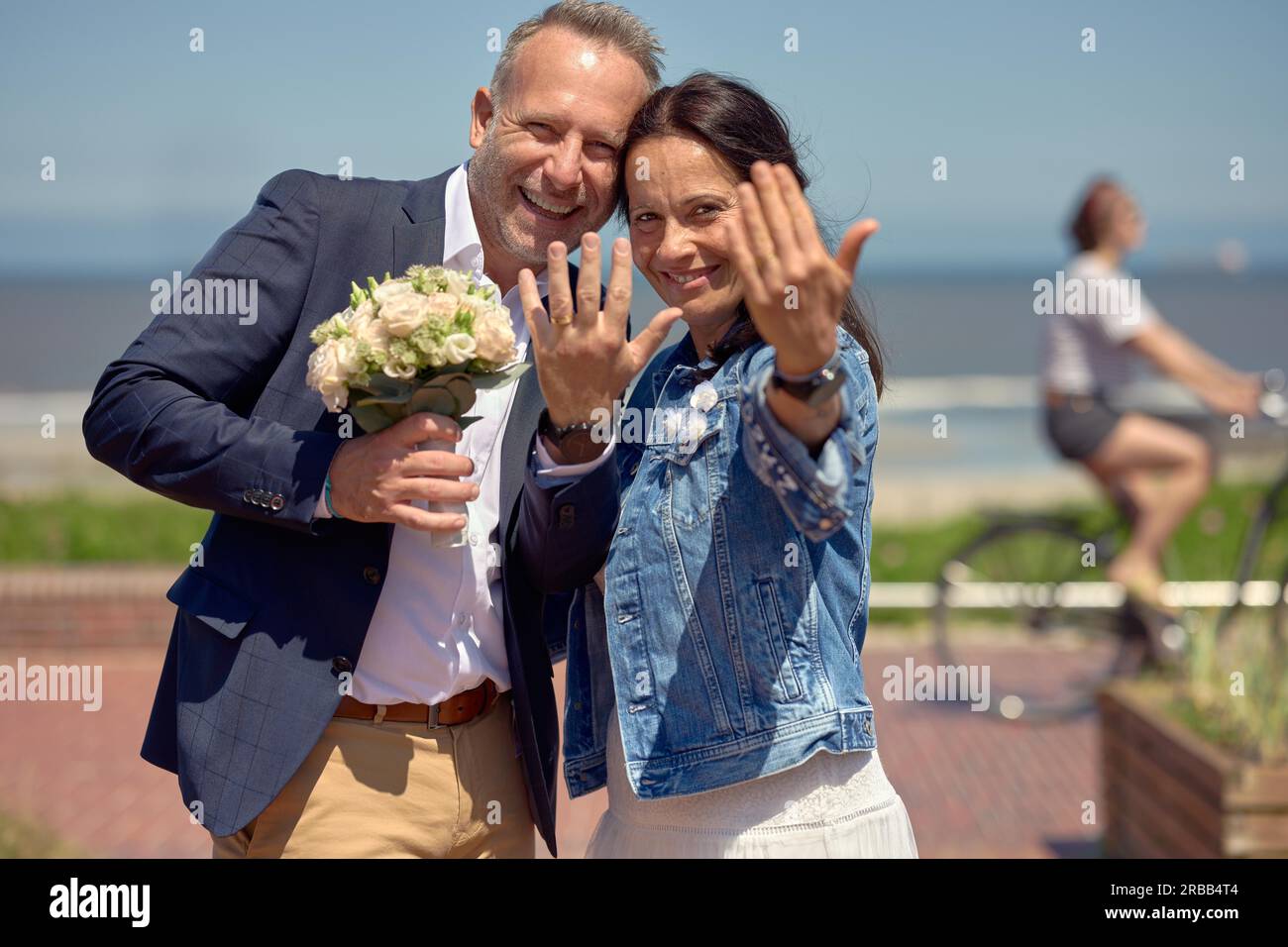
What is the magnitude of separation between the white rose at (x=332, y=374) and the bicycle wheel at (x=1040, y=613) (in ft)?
19.5

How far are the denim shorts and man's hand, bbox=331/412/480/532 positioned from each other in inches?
240

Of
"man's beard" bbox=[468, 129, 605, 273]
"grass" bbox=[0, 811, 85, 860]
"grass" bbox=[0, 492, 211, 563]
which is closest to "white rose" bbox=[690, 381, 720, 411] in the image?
"man's beard" bbox=[468, 129, 605, 273]

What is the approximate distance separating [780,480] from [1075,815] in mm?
4693

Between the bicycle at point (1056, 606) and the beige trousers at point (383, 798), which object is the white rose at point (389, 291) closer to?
the beige trousers at point (383, 798)

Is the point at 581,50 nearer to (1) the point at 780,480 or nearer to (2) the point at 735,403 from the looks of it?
(2) the point at 735,403

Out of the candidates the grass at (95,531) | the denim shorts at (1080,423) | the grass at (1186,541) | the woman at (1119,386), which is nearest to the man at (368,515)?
the woman at (1119,386)

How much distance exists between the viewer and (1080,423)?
313 inches

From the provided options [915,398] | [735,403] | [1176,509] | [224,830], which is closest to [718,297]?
[735,403]

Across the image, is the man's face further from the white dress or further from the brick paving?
the brick paving

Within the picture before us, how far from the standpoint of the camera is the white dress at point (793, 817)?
2.50m

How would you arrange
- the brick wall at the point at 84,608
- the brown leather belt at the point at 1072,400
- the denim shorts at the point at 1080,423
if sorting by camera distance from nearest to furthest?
the denim shorts at the point at 1080,423
the brown leather belt at the point at 1072,400
the brick wall at the point at 84,608

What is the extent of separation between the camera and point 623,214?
10.00 ft

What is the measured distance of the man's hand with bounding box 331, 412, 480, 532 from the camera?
2.51m

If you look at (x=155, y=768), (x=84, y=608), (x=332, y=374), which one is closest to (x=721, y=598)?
(x=332, y=374)
